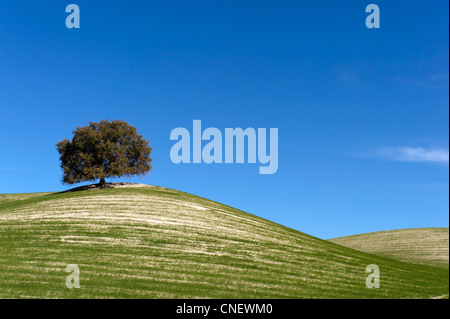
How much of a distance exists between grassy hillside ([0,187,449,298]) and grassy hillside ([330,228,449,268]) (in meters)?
21.7

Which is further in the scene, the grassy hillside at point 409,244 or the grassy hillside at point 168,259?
the grassy hillside at point 409,244

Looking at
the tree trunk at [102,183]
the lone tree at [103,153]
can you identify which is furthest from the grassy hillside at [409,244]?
the tree trunk at [102,183]

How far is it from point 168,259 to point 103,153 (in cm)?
3436

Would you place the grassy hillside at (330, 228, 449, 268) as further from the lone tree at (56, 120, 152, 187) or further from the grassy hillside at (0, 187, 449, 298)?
the lone tree at (56, 120, 152, 187)

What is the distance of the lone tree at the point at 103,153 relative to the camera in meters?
56.1

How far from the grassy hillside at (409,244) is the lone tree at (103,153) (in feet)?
119

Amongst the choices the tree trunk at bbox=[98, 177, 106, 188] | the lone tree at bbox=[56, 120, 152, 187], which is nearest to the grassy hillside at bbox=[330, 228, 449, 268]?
the lone tree at bbox=[56, 120, 152, 187]

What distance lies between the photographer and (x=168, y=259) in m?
25.4

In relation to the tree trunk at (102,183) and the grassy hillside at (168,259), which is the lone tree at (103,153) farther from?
the grassy hillside at (168,259)
